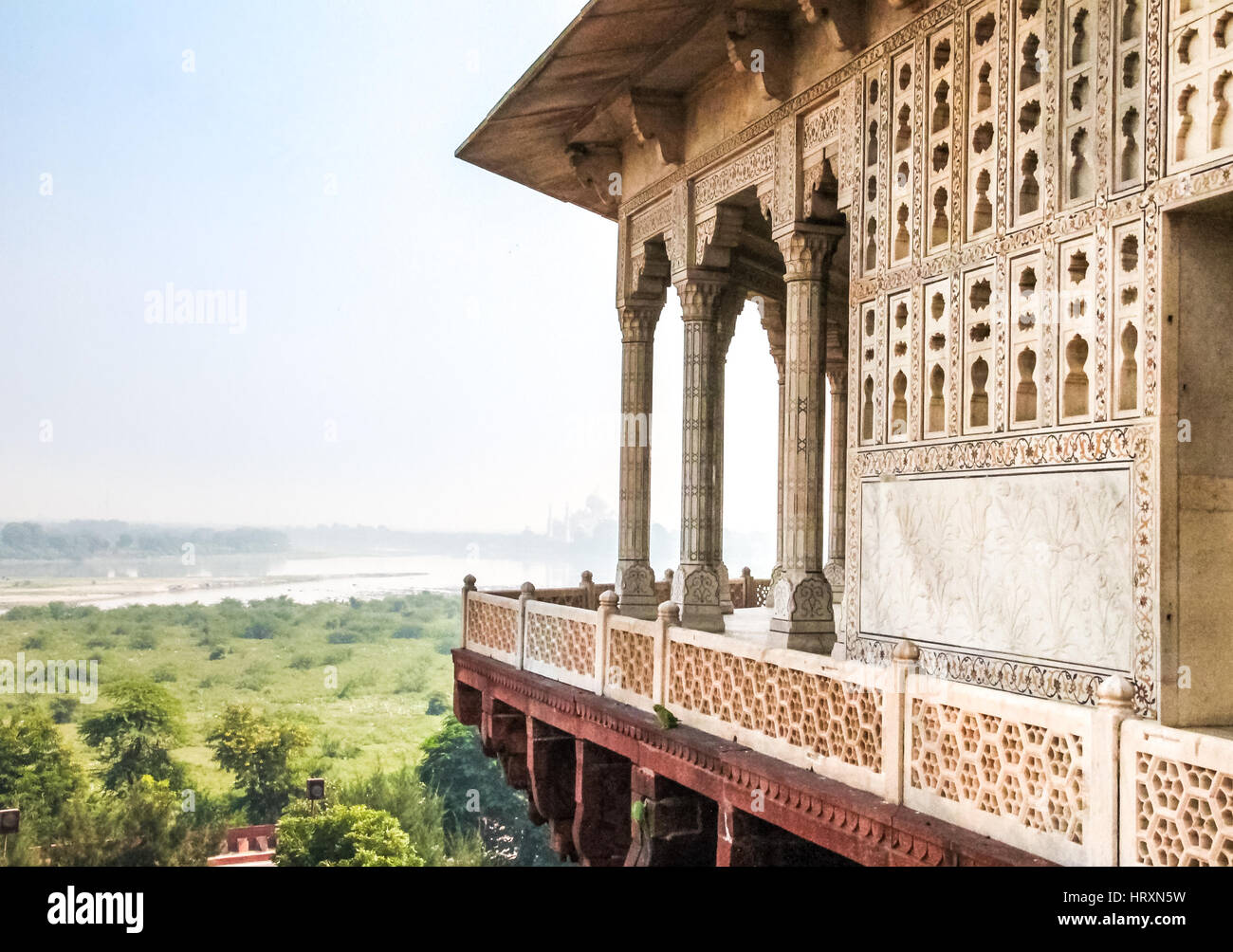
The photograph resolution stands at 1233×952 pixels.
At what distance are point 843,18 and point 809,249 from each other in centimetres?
172

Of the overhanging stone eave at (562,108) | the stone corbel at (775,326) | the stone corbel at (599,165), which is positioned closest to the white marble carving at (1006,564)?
the overhanging stone eave at (562,108)

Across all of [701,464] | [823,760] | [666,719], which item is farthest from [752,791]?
[701,464]

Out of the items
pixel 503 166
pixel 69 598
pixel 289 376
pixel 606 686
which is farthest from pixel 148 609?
pixel 606 686

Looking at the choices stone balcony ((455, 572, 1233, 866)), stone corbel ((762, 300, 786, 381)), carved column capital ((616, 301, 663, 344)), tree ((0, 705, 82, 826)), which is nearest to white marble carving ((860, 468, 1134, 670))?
stone balcony ((455, 572, 1233, 866))

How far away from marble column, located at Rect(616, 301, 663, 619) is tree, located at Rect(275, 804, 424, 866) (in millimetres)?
21501

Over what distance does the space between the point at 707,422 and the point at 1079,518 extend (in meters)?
5.67

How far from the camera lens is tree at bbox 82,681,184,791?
40875 millimetres

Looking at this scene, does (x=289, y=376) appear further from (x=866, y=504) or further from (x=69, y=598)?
(x=866, y=504)

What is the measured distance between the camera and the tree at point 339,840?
3123 centimetres

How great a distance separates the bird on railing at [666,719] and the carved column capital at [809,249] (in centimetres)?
355

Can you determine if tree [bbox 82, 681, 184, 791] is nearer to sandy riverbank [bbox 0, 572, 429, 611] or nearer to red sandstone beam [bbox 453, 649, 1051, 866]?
sandy riverbank [bbox 0, 572, 429, 611]

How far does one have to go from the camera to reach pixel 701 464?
1097 cm

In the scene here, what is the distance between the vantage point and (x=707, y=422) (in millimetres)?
11070
